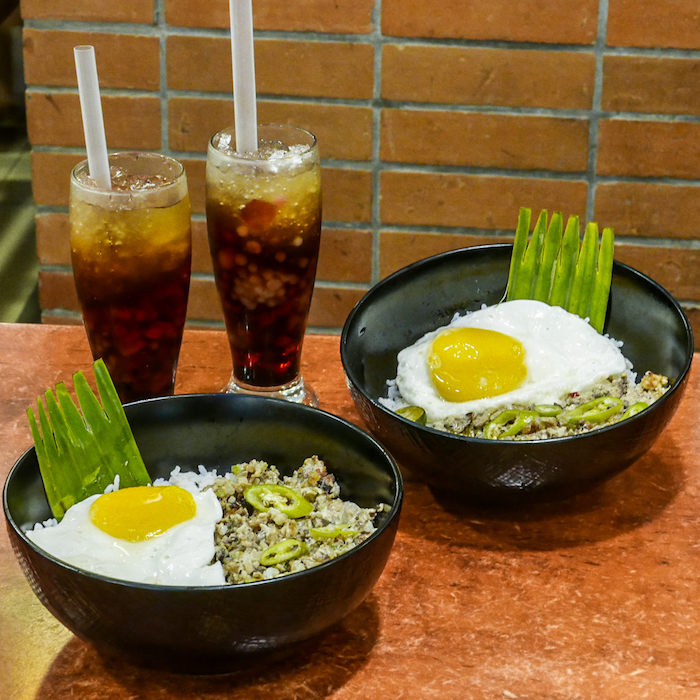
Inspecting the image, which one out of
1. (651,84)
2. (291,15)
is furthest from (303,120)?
(651,84)

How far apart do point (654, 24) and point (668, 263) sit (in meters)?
0.66

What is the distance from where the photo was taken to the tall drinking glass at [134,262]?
1304mm

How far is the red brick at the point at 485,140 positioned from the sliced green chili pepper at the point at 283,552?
174 cm

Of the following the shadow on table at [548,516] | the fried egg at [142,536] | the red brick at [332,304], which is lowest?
the red brick at [332,304]

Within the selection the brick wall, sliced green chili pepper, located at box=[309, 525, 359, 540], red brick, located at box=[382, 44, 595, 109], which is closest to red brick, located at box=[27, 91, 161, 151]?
the brick wall

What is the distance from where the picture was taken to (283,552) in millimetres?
1045

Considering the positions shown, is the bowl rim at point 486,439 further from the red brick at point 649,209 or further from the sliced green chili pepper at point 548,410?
the red brick at point 649,209

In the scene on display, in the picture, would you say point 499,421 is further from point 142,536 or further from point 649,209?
point 649,209

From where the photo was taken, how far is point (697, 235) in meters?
2.67

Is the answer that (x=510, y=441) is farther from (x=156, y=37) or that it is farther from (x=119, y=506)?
(x=156, y=37)

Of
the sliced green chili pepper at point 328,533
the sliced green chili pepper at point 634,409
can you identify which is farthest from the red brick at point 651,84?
the sliced green chili pepper at point 328,533

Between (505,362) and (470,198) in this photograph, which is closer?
(505,362)

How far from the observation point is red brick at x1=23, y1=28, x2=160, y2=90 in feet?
8.39

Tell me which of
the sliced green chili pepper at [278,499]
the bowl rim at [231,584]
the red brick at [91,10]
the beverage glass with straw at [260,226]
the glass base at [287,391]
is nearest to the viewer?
the bowl rim at [231,584]
